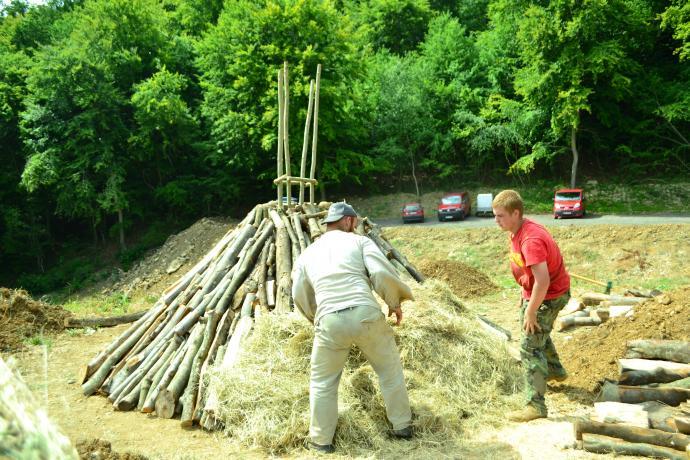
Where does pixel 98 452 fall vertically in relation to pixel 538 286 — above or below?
below

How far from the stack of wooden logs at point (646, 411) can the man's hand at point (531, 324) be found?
0.79 m

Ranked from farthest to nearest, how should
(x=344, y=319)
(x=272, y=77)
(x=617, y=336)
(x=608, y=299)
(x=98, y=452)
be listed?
1. (x=272, y=77)
2. (x=608, y=299)
3. (x=617, y=336)
4. (x=344, y=319)
5. (x=98, y=452)

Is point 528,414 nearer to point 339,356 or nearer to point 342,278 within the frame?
point 339,356

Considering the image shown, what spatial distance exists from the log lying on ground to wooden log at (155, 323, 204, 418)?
4.39 m

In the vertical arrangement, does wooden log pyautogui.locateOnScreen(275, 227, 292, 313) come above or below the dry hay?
above

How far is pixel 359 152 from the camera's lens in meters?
29.4

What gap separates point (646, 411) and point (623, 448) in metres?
0.54

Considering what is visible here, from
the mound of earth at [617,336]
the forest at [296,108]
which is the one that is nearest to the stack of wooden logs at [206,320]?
the mound of earth at [617,336]

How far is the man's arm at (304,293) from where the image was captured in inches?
188

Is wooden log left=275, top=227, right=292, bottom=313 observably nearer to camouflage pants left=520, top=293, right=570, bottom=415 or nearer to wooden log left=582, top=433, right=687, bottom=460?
camouflage pants left=520, top=293, right=570, bottom=415

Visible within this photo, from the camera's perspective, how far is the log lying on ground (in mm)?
5383

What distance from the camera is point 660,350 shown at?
19.1 feet

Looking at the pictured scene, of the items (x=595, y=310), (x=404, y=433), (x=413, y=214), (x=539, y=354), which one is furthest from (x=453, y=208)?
(x=404, y=433)

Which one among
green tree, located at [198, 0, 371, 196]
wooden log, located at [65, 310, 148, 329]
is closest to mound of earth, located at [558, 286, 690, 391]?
wooden log, located at [65, 310, 148, 329]
